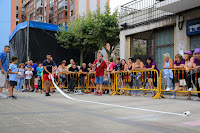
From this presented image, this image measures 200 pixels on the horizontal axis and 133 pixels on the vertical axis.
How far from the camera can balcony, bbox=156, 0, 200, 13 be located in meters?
11.8

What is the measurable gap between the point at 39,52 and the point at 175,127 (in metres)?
22.2

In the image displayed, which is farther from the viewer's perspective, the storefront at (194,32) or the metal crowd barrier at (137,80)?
the storefront at (194,32)

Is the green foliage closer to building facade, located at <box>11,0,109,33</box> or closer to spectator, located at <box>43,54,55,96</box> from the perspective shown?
building facade, located at <box>11,0,109,33</box>

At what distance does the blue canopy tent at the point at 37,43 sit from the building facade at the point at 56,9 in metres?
13.0

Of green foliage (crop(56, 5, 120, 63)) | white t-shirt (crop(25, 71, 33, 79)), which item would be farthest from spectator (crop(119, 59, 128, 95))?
green foliage (crop(56, 5, 120, 63))

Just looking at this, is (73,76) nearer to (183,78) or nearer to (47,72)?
(47,72)

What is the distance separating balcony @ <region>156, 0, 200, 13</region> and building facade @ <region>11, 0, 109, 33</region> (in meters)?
27.7

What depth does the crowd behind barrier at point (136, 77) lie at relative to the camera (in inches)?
340

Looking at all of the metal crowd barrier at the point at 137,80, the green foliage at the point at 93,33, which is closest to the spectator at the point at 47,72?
the metal crowd barrier at the point at 137,80

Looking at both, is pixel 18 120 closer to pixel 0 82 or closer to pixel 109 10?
pixel 0 82

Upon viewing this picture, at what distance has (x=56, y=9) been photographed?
5272 cm

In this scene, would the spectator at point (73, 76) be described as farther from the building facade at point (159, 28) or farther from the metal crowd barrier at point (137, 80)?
the building facade at point (159, 28)

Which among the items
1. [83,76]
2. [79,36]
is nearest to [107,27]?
[79,36]

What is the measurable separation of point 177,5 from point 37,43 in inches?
636
